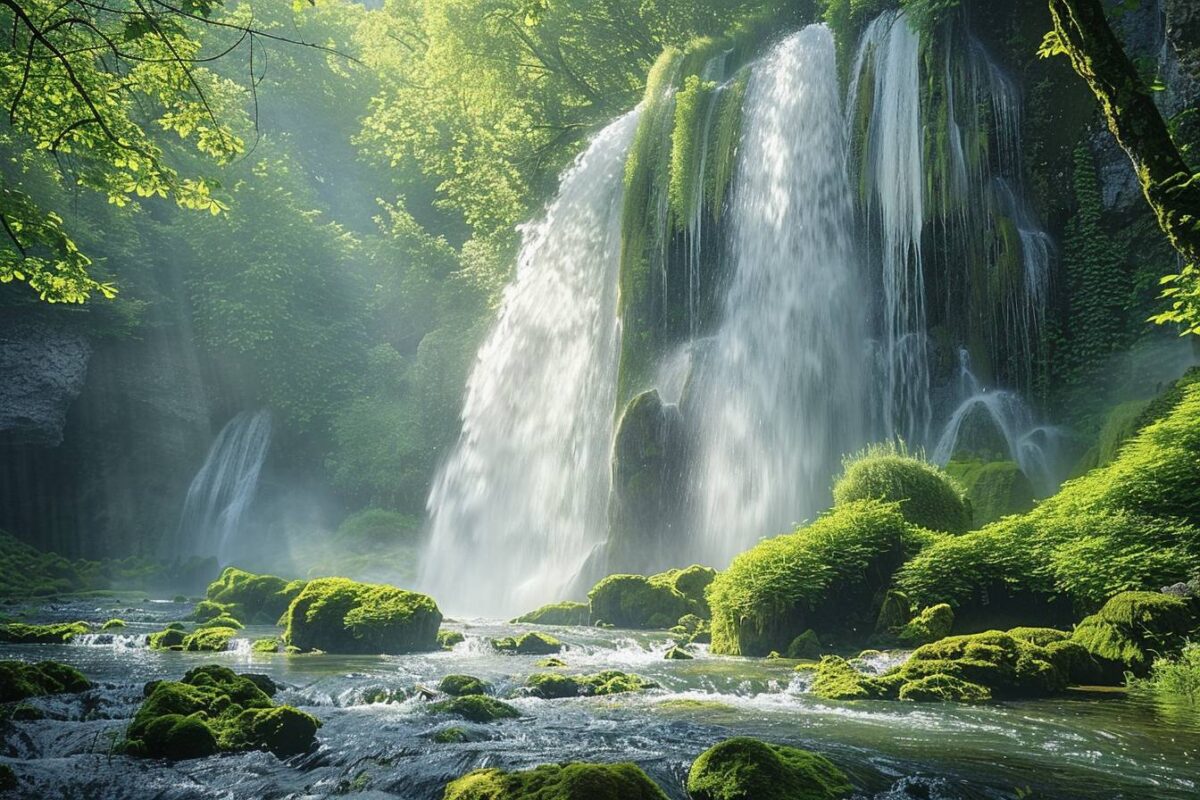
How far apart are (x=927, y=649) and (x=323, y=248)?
32665mm

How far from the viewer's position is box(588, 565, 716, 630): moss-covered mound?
49.9 feet

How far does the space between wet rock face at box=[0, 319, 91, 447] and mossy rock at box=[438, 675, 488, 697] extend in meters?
24.4

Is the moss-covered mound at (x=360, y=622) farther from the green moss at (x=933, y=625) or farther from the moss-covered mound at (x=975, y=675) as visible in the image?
the green moss at (x=933, y=625)

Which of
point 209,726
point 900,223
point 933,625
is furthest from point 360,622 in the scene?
point 900,223

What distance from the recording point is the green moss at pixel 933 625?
10.2m

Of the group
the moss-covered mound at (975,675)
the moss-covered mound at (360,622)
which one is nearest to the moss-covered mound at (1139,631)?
the moss-covered mound at (975,675)

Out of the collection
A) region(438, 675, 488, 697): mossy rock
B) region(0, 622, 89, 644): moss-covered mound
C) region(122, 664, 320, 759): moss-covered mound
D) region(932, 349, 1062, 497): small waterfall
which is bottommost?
region(122, 664, 320, 759): moss-covered mound

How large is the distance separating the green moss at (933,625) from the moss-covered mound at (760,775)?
219 inches

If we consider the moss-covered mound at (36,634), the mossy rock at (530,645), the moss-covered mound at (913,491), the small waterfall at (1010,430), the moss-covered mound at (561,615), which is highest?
the small waterfall at (1010,430)

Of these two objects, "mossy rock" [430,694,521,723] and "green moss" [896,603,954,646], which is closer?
"mossy rock" [430,694,521,723]

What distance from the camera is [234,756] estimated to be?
19.8 ft

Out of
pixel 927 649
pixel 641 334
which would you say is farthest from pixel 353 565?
pixel 927 649

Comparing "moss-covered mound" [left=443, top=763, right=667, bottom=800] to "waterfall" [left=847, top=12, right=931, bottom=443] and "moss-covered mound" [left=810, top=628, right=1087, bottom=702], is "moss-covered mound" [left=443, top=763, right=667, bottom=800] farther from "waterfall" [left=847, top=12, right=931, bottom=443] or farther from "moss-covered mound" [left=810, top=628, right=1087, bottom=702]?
"waterfall" [left=847, top=12, right=931, bottom=443]

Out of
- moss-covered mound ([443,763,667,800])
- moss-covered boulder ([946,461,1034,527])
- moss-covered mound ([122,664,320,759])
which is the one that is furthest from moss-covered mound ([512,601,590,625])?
moss-covered mound ([443,763,667,800])
